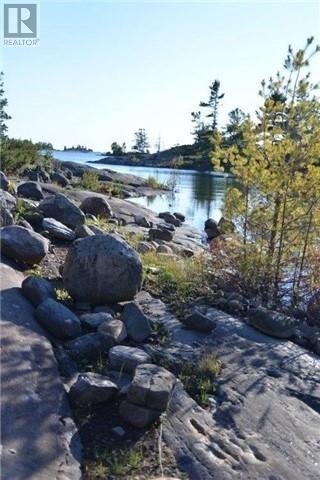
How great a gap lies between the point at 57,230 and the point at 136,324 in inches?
104

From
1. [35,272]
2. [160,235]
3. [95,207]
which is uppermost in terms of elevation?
[95,207]

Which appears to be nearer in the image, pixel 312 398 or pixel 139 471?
pixel 139 471

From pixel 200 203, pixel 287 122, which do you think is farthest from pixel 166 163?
pixel 287 122

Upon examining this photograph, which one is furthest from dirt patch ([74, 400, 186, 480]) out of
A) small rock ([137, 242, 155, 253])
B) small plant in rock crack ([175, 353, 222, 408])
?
small rock ([137, 242, 155, 253])

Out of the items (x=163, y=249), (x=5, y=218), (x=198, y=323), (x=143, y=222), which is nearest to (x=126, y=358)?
(x=198, y=323)

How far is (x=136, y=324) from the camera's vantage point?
171 inches

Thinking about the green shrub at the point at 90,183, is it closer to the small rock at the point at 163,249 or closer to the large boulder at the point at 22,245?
the small rock at the point at 163,249

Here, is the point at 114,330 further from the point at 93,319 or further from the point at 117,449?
the point at 117,449

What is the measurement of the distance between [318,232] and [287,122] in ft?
4.53

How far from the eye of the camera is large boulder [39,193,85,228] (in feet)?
24.5

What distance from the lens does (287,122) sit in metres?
5.95

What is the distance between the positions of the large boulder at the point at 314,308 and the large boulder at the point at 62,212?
11.7 ft

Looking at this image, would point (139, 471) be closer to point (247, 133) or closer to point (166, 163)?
point (247, 133)

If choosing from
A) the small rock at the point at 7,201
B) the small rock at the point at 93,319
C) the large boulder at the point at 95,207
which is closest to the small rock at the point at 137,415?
the small rock at the point at 93,319
